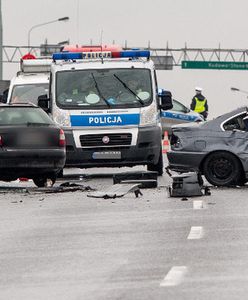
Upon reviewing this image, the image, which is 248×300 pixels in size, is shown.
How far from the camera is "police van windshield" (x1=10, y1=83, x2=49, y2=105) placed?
107ft

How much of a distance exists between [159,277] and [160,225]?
5.25 meters

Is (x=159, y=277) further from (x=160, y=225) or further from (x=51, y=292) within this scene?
(x=160, y=225)

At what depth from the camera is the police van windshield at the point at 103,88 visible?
27047 millimetres

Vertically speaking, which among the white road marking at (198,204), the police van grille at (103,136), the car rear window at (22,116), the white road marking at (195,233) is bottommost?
the police van grille at (103,136)

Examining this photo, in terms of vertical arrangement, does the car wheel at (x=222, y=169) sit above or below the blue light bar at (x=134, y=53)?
below

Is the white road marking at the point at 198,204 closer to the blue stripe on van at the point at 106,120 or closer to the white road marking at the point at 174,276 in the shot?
the blue stripe on van at the point at 106,120

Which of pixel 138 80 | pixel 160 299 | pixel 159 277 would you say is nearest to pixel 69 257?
pixel 159 277

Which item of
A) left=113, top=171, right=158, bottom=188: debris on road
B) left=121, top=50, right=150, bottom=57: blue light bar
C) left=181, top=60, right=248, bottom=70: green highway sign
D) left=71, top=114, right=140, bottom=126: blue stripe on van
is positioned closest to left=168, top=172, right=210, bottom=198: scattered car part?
left=113, top=171, right=158, bottom=188: debris on road

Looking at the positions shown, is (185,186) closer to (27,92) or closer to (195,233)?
(195,233)

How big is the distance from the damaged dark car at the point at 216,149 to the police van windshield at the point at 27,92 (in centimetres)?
904

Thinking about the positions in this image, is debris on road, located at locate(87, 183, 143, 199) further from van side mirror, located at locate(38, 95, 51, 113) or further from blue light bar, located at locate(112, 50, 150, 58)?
blue light bar, located at locate(112, 50, 150, 58)

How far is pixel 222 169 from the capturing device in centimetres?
2352

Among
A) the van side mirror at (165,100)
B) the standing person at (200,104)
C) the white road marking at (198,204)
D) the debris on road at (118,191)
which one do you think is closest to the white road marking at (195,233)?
the white road marking at (198,204)

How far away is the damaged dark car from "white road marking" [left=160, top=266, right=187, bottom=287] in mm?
12051
